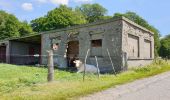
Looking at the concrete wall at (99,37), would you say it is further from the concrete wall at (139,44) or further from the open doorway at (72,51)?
the concrete wall at (139,44)

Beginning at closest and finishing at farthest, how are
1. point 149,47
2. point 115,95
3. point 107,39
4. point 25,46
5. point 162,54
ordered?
point 115,95, point 107,39, point 149,47, point 25,46, point 162,54

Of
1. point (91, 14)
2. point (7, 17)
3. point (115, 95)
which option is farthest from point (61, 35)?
point (91, 14)

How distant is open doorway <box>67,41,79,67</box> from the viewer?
22.6 metres

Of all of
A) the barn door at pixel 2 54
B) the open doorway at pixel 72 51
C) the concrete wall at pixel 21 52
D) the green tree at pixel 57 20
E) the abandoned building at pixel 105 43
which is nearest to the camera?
the abandoned building at pixel 105 43

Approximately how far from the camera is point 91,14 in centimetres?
8056

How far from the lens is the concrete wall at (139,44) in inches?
751

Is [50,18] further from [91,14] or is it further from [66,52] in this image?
[66,52]

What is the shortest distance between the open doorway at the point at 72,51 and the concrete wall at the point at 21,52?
9903 mm

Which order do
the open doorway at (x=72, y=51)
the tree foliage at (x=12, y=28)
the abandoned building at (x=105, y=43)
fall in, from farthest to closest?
the tree foliage at (x=12, y=28) → the open doorway at (x=72, y=51) → the abandoned building at (x=105, y=43)

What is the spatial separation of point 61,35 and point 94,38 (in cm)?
442

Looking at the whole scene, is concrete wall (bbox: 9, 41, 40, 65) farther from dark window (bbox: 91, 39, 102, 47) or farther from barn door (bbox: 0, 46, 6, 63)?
dark window (bbox: 91, 39, 102, 47)

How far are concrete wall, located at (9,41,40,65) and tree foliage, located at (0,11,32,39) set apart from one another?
29518 millimetres

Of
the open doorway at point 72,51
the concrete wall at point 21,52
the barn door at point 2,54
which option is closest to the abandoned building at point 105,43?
the open doorway at point 72,51

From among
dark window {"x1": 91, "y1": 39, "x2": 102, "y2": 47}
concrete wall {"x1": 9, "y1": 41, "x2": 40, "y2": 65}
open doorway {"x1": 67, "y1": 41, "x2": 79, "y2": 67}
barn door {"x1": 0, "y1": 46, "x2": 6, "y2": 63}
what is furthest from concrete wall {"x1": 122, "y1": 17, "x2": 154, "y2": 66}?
barn door {"x1": 0, "y1": 46, "x2": 6, "y2": 63}
